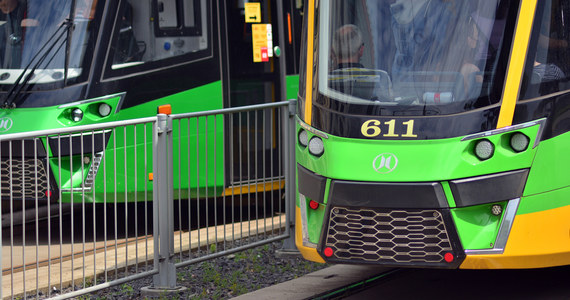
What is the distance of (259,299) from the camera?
23.4ft

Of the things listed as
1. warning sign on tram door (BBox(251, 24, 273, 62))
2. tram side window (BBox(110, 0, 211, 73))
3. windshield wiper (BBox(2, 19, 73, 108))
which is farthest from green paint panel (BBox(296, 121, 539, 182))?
warning sign on tram door (BBox(251, 24, 273, 62))

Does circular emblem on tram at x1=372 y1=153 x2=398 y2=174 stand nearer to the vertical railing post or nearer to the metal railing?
the metal railing

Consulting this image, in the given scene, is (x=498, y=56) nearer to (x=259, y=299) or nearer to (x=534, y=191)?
(x=534, y=191)

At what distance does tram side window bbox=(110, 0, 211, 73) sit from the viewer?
937cm

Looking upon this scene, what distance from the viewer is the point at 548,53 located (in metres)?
6.46

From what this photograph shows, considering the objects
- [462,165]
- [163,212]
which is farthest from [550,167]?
[163,212]

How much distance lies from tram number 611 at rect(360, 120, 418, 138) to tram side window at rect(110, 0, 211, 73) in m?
3.43

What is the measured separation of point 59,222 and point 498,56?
2.79m

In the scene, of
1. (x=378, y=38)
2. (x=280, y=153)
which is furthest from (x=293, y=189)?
(x=378, y=38)

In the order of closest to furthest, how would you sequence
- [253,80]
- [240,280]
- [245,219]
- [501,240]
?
1. [501,240]
2. [240,280]
3. [245,219]
4. [253,80]

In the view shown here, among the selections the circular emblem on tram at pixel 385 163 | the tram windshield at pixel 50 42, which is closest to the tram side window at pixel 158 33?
the tram windshield at pixel 50 42

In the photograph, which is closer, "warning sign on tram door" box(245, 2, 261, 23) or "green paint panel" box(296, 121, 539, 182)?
"green paint panel" box(296, 121, 539, 182)

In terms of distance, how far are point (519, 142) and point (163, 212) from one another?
7.85 ft

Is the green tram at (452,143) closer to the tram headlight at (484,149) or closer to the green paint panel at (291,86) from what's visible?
the tram headlight at (484,149)
